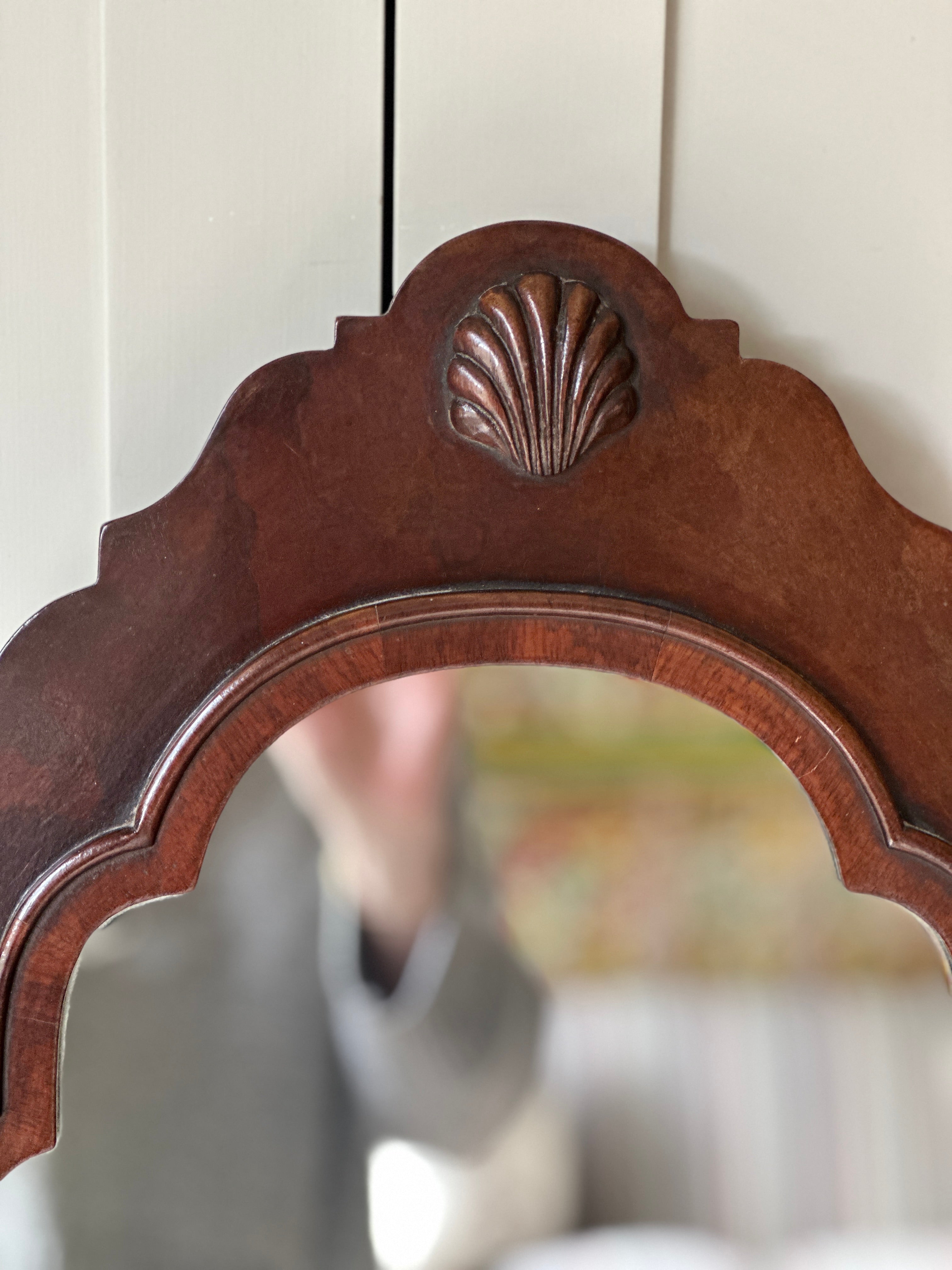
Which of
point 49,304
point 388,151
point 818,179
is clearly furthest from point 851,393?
point 49,304

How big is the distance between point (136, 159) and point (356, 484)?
0.17 metres

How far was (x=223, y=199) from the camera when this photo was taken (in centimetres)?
47

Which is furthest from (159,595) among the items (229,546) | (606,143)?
(606,143)

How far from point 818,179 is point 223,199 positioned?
24 centimetres

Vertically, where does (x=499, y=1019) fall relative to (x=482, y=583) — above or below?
below

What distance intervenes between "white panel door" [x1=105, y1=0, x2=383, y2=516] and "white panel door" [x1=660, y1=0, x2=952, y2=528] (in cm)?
13

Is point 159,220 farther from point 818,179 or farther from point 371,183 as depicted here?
point 818,179

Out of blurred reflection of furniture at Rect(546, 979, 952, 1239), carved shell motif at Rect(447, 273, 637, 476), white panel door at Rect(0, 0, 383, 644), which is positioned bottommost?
blurred reflection of furniture at Rect(546, 979, 952, 1239)

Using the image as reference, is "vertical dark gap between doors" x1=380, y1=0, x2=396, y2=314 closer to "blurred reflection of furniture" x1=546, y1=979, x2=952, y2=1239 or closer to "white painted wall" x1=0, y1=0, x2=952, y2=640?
"white painted wall" x1=0, y1=0, x2=952, y2=640

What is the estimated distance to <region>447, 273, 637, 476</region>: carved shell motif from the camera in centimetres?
42

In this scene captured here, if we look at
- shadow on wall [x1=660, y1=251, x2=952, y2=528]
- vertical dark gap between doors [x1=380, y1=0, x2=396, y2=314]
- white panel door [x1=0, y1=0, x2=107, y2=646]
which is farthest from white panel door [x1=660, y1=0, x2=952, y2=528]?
white panel door [x1=0, y1=0, x2=107, y2=646]

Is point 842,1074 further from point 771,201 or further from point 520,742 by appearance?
point 771,201

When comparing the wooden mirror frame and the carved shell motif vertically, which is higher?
the carved shell motif

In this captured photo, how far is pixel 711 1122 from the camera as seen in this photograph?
1.47 feet
